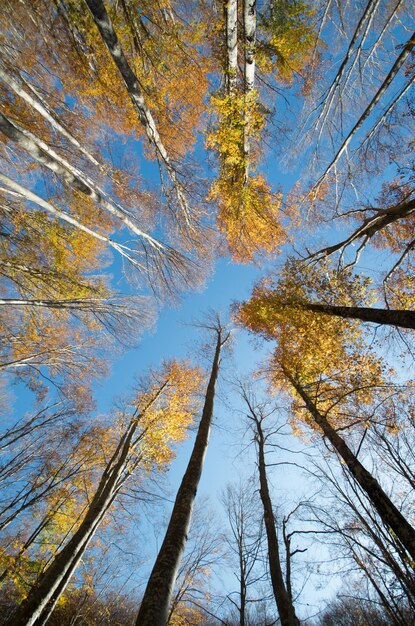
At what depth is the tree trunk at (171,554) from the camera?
234 centimetres

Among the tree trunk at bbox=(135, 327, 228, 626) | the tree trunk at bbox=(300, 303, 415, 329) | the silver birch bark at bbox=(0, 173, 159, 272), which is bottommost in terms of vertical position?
the tree trunk at bbox=(135, 327, 228, 626)

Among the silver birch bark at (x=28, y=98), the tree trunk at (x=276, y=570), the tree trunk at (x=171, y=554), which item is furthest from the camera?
the tree trunk at (x=276, y=570)

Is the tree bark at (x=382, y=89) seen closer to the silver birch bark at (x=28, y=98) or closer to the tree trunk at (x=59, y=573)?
the silver birch bark at (x=28, y=98)

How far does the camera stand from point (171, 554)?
283 centimetres

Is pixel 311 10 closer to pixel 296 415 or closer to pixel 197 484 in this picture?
pixel 197 484

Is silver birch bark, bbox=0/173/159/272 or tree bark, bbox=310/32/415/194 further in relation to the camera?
tree bark, bbox=310/32/415/194

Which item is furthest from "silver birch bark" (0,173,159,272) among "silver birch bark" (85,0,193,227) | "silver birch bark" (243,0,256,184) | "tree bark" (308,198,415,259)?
"tree bark" (308,198,415,259)

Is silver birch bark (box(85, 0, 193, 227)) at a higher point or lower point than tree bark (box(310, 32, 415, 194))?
lower

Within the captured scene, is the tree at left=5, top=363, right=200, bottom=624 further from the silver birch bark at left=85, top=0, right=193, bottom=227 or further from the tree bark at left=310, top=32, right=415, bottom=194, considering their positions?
the tree bark at left=310, top=32, right=415, bottom=194

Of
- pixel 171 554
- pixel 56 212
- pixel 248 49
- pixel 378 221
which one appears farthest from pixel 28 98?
pixel 378 221

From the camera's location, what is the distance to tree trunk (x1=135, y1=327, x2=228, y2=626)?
2.34 m

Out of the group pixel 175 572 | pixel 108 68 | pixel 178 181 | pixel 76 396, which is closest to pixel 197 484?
pixel 175 572

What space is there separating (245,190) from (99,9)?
190 inches

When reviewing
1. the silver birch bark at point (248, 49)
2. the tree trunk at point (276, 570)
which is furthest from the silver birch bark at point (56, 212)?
the tree trunk at point (276, 570)
